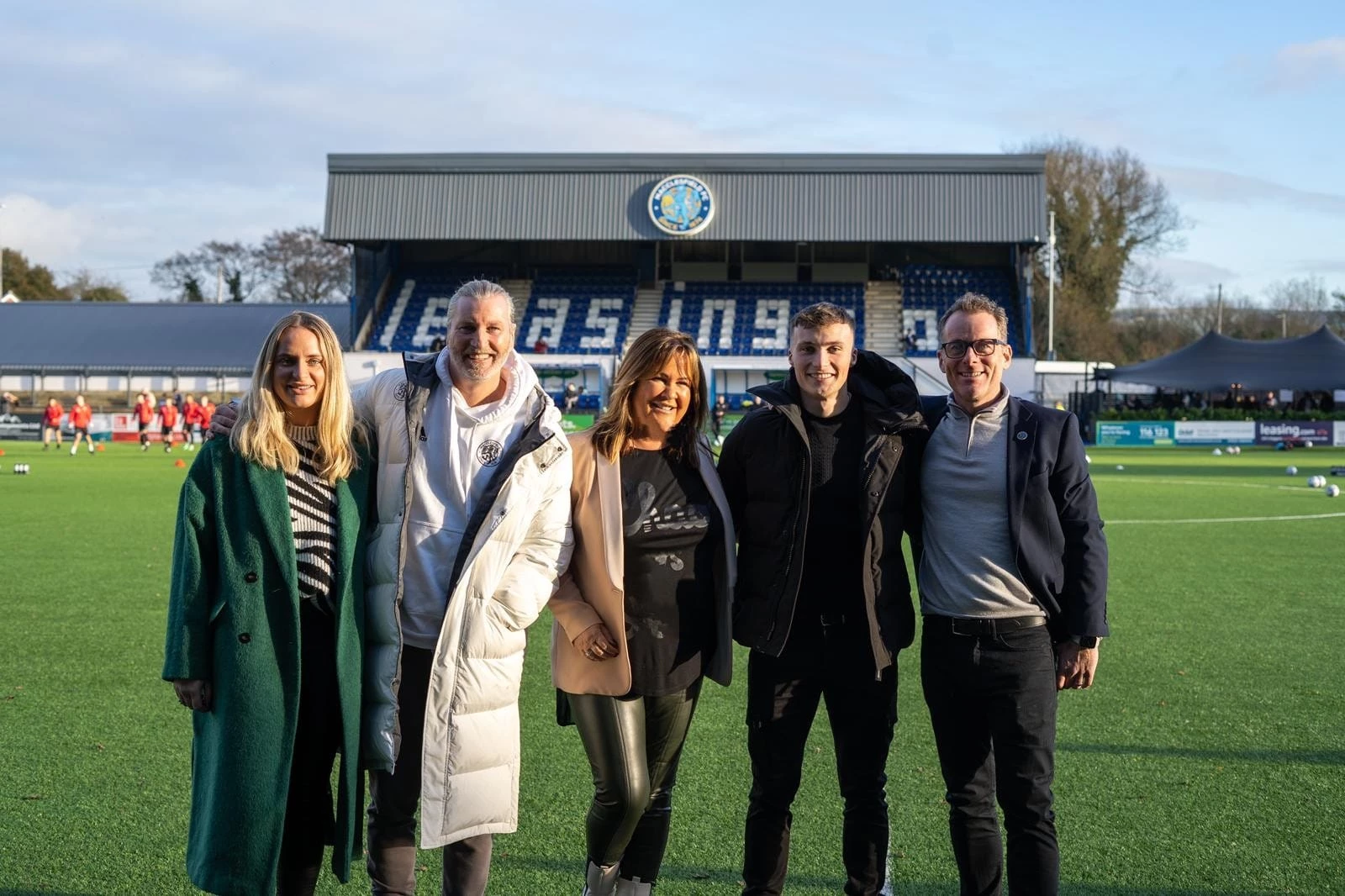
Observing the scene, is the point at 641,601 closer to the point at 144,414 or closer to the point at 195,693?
the point at 195,693

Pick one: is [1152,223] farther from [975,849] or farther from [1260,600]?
[975,849]

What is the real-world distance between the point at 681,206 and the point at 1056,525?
43488 millimetres

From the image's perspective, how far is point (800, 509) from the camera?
12.6ft

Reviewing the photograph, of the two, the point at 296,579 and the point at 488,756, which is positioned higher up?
the point at 296,579

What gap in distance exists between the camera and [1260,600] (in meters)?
9.91

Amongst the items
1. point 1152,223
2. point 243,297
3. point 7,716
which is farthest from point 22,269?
point 7,716

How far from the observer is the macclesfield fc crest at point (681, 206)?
151 ft

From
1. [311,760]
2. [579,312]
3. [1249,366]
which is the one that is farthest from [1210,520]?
[579,312]

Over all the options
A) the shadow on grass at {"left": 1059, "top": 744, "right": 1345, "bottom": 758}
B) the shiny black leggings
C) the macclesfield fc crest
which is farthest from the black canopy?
the shiny black leggings

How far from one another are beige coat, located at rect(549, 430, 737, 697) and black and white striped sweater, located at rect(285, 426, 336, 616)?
0.72 meters

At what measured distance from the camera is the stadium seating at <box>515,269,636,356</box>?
46.0 m

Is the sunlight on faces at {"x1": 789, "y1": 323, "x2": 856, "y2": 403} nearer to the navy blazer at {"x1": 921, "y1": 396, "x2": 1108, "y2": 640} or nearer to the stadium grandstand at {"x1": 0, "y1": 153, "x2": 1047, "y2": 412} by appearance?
the navy blazer at {"x1": 921, "y1": 396, "x2": 1108, "y2": 640}

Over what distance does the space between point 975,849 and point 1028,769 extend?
12.5 inches

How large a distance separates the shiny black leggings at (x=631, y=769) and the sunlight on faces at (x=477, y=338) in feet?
3.45
